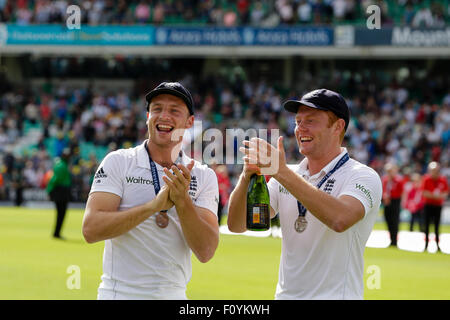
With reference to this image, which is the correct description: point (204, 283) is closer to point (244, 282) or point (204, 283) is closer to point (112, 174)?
point (244, 282)

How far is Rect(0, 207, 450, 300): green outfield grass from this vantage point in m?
10.8

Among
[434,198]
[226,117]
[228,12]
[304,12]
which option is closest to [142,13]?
[228,12]

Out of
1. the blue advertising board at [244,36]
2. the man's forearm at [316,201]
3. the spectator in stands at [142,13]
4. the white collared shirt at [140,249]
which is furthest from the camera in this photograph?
the spectator in stands at [142,13]

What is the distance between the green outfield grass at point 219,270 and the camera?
427 inches

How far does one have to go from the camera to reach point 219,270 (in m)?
13.4

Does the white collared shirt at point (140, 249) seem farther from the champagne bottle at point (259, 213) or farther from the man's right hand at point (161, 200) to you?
the champagne bottle at point (259, 213)

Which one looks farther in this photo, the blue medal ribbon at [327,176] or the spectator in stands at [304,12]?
the spectator in stands at [304,12]

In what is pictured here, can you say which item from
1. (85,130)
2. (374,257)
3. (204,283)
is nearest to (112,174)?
(204,283)

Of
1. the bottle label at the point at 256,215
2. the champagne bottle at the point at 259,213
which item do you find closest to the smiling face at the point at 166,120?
the champagne bottle at the point at 259,213

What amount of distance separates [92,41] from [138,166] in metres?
33.9

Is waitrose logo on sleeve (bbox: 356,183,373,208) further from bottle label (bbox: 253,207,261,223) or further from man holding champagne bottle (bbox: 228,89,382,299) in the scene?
bottle label (bbox: 253,207,261,223)

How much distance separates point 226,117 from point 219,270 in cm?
2315

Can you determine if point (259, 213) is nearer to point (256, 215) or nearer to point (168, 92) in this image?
point (256, 215)

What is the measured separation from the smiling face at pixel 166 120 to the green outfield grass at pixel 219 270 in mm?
5608
